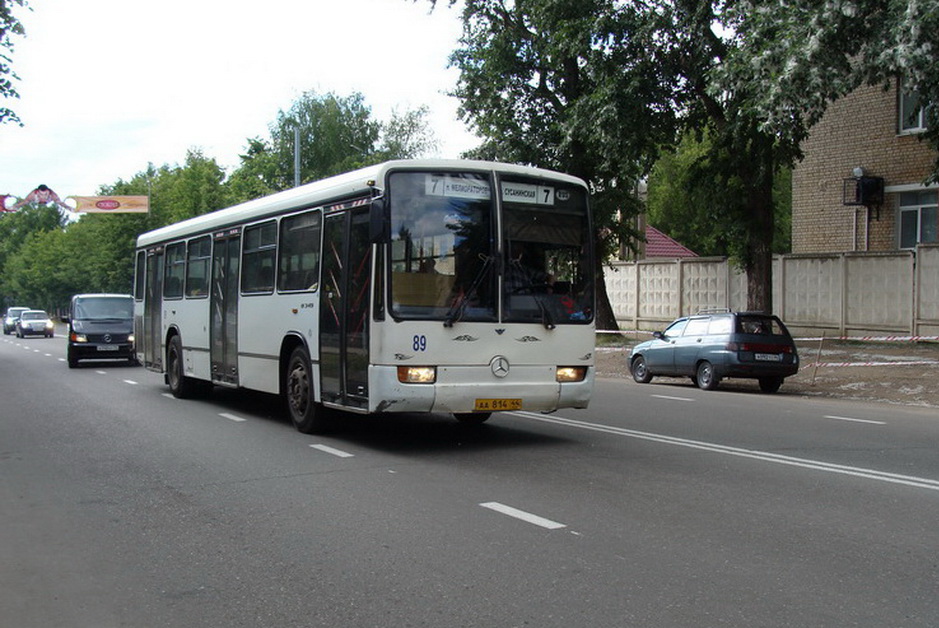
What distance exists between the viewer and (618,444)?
33.9 ft

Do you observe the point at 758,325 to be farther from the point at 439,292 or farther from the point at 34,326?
the point at 34,326

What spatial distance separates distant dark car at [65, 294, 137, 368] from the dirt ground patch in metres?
12.7

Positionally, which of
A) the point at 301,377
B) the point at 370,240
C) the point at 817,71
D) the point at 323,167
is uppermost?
the point at 323,167

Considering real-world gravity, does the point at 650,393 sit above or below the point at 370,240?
below

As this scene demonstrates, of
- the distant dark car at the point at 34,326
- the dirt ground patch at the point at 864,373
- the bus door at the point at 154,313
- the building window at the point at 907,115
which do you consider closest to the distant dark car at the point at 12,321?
the distant dark car at the point at 34,326

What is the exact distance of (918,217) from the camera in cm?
2616

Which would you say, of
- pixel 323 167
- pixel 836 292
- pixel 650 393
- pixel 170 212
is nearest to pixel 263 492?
pixel 650 393

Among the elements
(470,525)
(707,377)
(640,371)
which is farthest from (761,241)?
(470,525)

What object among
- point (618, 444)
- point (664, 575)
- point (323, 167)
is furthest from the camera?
point (323, 167)

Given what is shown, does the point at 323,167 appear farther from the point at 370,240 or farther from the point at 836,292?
the point at 370,240

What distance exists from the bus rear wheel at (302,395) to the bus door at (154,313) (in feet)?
21.4

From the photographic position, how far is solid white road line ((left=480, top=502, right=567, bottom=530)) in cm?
655

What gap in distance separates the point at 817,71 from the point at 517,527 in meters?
11.7

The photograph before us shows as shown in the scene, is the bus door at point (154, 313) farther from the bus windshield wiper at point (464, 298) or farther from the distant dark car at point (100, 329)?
the bus windshield wiper at point (464, 298)
